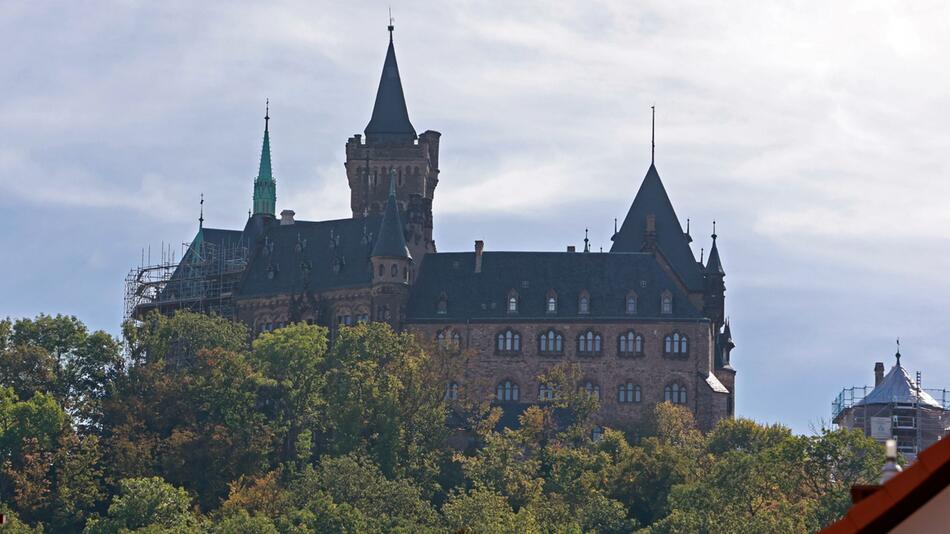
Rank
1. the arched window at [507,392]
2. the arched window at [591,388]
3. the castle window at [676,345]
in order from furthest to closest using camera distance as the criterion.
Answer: the arched window at [507,392] < the castle window at [676,345] < the arched window at [591,388]

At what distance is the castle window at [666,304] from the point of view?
13462cm

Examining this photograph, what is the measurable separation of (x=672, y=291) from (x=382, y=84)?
32086mm

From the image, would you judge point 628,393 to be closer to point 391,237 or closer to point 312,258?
point 391,237

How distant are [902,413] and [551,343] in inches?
1066

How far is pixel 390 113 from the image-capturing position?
155125 millimetres

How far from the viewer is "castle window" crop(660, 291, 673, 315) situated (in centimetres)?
13462

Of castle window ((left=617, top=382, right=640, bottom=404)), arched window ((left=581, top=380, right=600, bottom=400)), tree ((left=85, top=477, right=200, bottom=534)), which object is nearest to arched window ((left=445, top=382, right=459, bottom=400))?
arched window ((left=581, top=380, right=600, bottom=400))

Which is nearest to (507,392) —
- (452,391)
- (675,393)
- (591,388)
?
(452,391)

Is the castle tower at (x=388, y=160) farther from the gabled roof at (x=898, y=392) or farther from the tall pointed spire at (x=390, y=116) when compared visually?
the gabled roof at (x=898, y=392)

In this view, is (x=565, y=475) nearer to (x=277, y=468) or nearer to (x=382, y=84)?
(x=277, y=468)

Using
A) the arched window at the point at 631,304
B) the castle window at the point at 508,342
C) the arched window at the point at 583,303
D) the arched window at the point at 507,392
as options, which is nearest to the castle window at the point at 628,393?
the arched window at the point at 631,304

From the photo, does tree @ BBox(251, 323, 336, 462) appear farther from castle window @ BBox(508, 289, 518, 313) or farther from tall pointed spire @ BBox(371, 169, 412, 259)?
castle window @ BBox(508, 289, 518, 313)

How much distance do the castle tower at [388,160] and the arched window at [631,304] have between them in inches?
705

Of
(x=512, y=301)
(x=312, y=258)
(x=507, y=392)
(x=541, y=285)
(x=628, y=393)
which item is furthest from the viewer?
(x=312, y=258)
